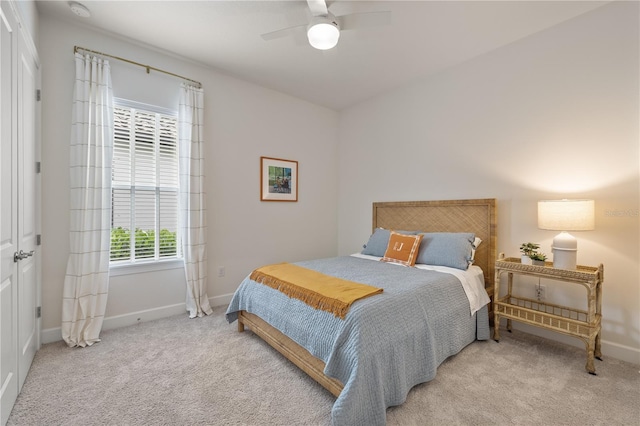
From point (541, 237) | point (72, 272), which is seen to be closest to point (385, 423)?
point (541, 237)

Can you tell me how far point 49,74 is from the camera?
2400 millimetres

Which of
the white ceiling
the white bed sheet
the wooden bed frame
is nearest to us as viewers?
the wooden bed frame

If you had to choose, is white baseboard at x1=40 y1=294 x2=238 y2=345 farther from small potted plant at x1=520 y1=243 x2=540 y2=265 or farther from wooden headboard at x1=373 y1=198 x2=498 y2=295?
small potted plant at x1=520 y1=243 x2=540 y2=265

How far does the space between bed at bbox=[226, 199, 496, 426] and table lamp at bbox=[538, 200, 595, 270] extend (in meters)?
0.63

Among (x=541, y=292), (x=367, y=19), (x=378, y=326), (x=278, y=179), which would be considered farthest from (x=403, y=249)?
(x=367, y=19)

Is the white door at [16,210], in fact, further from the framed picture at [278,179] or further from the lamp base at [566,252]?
the lamp base at [566,252]

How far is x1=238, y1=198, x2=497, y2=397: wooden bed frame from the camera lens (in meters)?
1.90

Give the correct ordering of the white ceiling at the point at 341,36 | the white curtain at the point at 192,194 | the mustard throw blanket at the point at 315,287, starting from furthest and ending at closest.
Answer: the white curtain at the point at 192,194
the white ceiling at the point at 341,36
the mustard throw blanket at the point at 315,287

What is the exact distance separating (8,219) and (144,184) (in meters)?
1.33

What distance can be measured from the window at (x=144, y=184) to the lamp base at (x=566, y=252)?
12.1 feet

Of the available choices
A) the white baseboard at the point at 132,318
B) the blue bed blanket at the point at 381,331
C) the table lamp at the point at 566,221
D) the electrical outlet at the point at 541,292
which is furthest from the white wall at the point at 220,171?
the table lamp at the point at 566,221

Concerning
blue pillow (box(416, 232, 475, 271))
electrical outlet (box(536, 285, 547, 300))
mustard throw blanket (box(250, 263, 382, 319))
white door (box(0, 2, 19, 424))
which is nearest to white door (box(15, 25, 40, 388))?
white door (box(0, 2, 19, 424))

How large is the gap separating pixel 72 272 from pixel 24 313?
527mm

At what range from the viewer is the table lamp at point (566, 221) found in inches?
83.0
